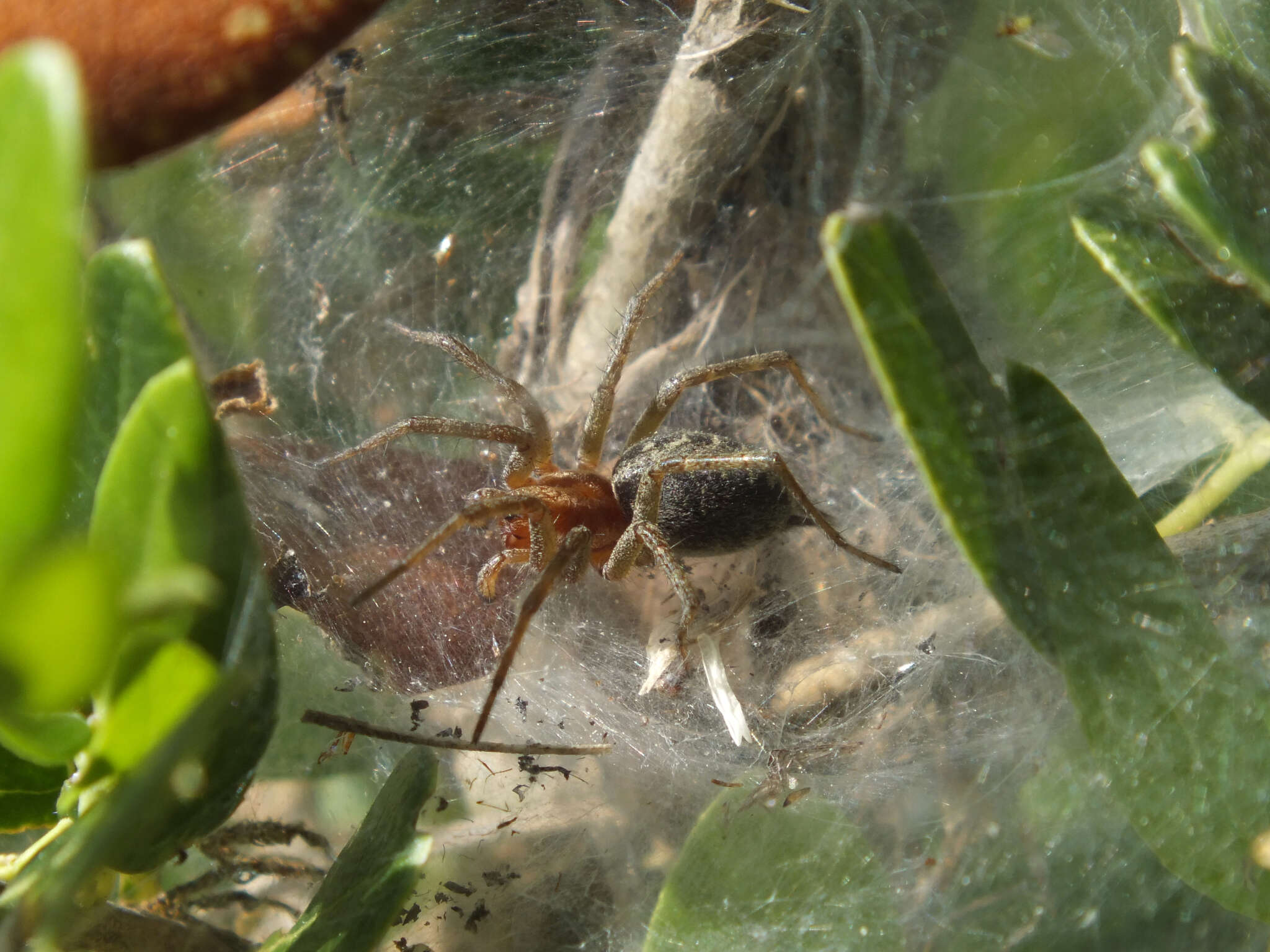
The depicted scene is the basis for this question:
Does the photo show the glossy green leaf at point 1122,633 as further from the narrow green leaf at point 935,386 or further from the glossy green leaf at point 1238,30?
the glossy green leaf at point 1238,30

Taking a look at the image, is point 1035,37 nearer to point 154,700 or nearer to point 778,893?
point 778,893

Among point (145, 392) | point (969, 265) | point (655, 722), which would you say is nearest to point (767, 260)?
point (969, 265)

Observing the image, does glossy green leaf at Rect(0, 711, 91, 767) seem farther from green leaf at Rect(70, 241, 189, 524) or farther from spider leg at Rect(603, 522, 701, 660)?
spider leg at Rect(603, 522, 701, 660)

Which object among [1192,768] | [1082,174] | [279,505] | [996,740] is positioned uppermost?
[1082,174]

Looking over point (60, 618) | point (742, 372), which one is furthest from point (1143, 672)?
point (742, 372)

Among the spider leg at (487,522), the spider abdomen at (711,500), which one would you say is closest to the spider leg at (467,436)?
the spider leg at (487,522)

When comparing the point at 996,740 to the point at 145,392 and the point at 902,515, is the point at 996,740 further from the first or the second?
the point at 145,392

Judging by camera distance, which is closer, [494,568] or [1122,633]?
[1122,633]
